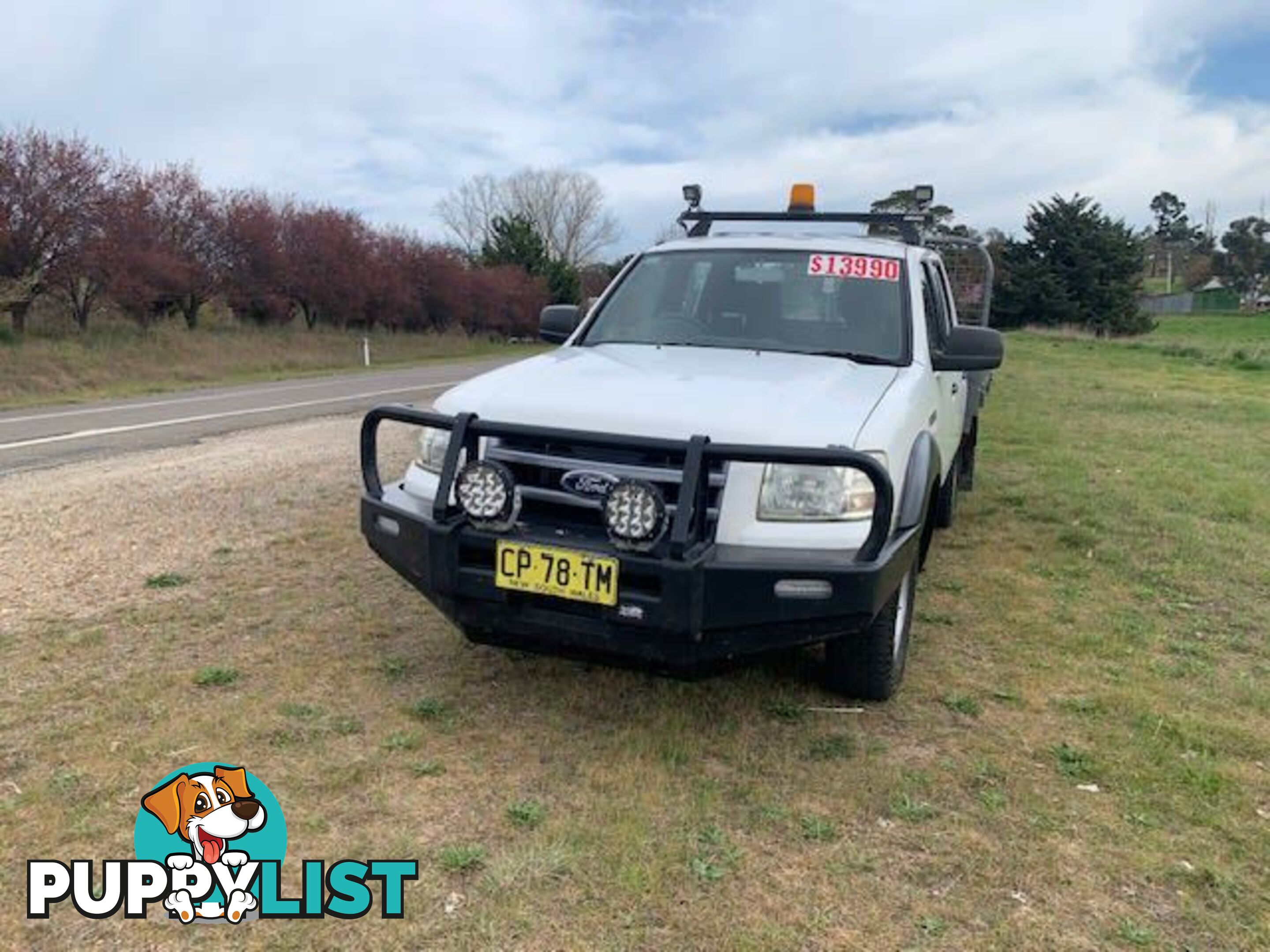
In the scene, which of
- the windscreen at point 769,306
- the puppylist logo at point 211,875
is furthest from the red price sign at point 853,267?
the puppylist logo at point 211,875

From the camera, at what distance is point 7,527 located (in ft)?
20.0

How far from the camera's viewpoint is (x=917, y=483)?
3.39m

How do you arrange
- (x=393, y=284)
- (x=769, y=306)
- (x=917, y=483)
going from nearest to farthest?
(x=917, y=483) < (x=769, y=306) < (x=393, y=284)

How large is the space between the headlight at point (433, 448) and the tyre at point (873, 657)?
5.23 ft

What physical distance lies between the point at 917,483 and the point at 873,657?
69 centimetres

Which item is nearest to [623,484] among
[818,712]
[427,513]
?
[427,513]

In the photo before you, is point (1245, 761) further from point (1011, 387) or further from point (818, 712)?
point (1011, 387)

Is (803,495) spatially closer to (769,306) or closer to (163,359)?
(769,306)

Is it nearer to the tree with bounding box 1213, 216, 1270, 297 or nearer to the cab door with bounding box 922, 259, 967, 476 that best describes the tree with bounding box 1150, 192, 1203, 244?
the tree with bounding box 1213, 216, 1270, 297

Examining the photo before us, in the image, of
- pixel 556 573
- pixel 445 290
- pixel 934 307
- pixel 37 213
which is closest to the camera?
pixel 556 573

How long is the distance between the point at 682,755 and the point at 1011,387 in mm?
15508

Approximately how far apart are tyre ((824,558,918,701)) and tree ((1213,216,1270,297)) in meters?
94.5

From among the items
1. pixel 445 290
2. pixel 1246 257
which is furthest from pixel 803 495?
pixel 1246 257

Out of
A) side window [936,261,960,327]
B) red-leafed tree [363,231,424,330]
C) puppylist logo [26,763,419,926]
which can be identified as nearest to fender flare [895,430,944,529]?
puppylist logo [26,763,419,926]
